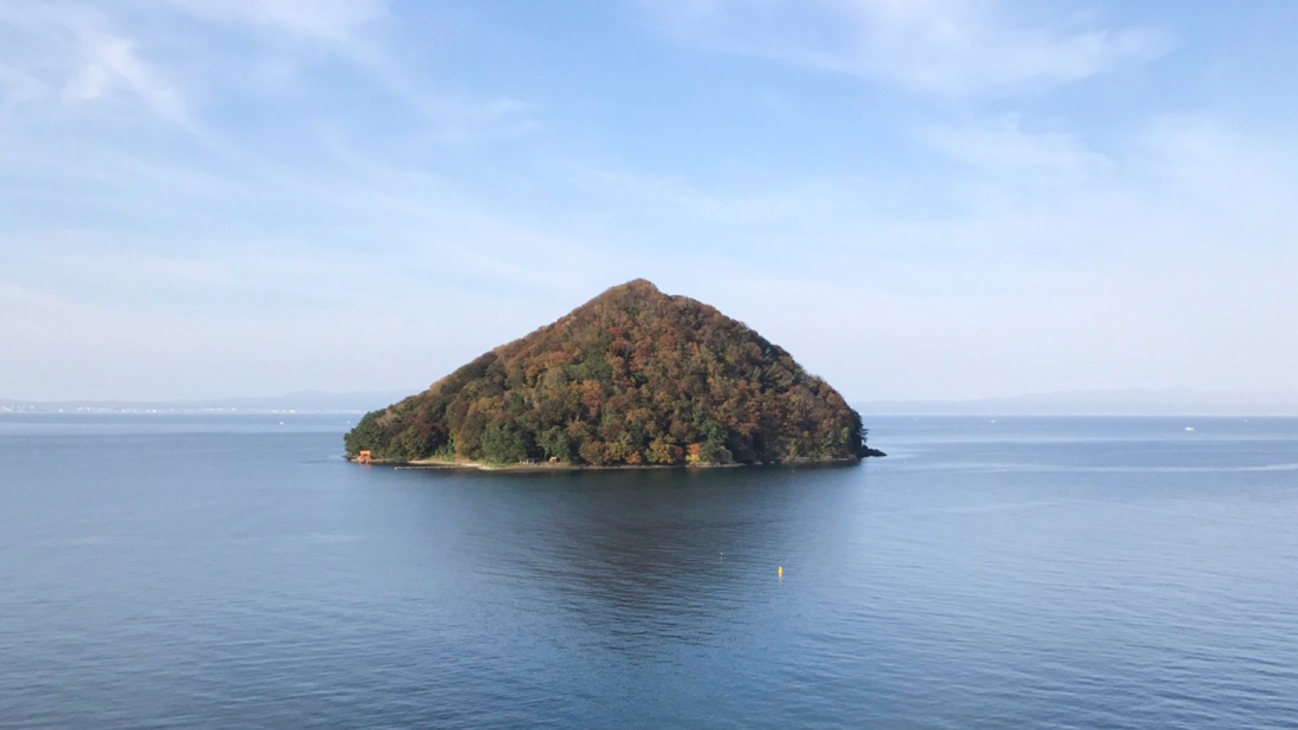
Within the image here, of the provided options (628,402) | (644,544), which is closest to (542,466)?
(628,402)

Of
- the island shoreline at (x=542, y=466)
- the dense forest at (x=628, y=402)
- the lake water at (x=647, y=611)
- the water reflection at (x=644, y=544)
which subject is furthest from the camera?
the dense forest at (x=628, y=402)

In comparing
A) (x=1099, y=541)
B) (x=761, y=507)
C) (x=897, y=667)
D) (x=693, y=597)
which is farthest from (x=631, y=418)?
(x=897, y=667)

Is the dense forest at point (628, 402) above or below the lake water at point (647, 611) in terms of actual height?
above

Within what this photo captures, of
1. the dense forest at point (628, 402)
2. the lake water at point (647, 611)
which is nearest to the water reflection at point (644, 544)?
the lake water at point (647, 611)

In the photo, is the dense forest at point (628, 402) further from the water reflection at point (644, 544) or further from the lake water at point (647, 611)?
the lake water at point (647, 611)

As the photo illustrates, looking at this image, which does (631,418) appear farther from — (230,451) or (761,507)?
(230,451)

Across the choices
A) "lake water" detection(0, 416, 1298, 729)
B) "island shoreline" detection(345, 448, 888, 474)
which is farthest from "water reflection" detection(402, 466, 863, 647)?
"island shoreline" detection(345, 448, 888, 474)

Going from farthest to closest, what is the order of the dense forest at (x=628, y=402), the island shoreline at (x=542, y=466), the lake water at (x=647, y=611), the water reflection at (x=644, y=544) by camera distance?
the dense forest at (x=628, y=402), the island shoreline at (x=542, y=466), the water reflection at (x=644, y=544), the lake water at (x=647, y=611)
